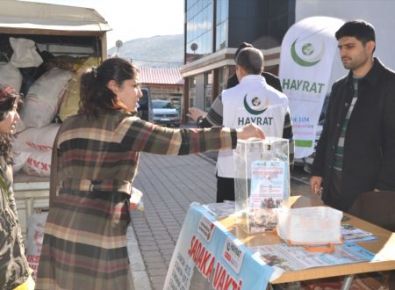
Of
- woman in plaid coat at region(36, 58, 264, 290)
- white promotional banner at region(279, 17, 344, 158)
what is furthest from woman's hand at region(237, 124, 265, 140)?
white promotional banner at region(279, 17, 344, 158)

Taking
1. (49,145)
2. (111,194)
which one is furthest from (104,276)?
(49,145)

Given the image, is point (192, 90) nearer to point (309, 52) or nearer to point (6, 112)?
point (309, 52)

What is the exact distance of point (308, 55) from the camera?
224 inches

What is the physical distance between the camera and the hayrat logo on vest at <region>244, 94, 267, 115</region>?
10.8 feet

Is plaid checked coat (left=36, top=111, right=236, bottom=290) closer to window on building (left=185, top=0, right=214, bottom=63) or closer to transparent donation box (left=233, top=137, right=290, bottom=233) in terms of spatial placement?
transparent donation box (left=233, top=137, right=290, bottom=233)

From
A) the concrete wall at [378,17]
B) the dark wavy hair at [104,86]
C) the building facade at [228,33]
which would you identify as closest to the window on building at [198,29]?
the building facade at [228,33]

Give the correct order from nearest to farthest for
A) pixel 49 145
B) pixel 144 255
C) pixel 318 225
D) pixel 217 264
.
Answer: pixel 318 225 < pixel 217 264 < pixel 49 145 < pixel 144 255

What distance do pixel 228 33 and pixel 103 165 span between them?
25.0 m

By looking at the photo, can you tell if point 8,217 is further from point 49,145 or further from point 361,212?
point 361,212

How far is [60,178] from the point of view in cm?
234

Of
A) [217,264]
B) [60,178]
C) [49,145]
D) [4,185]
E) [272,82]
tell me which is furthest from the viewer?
[49,145]

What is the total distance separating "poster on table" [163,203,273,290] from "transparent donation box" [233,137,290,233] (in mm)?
161

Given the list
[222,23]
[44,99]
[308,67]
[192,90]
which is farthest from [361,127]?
[192,90]

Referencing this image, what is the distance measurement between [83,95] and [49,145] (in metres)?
1.96
